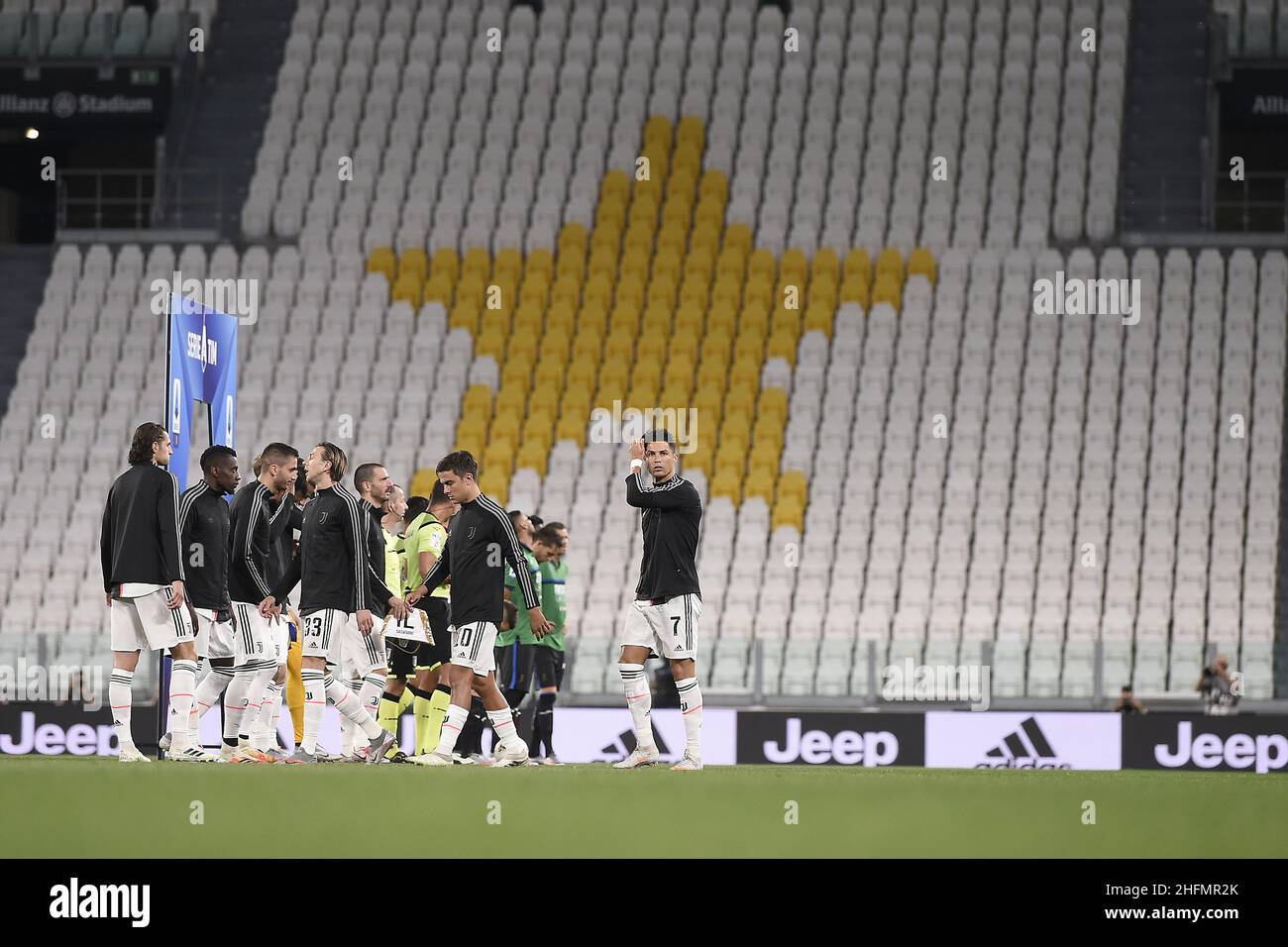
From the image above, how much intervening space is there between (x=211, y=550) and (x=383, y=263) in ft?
53.5

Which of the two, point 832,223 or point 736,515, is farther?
point 832,223

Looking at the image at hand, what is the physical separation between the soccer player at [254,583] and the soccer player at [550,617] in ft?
10.1

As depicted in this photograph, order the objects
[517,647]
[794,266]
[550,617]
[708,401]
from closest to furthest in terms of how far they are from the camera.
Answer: [517,647]
[550,617]
[708,401]
[794,266]

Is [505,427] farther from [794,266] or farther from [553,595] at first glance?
[553,595]

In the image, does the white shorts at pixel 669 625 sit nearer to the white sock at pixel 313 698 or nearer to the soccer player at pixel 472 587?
the soccer player at pixel 472 587

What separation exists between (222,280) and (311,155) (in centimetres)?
368

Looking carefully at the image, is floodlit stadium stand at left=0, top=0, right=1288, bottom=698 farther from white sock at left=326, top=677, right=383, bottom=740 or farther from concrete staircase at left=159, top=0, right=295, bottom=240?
white sock at left=326, top=677, right=383, bottom=740

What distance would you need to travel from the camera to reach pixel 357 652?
13.1 m

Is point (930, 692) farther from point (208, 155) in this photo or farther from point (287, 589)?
point (208, 155)

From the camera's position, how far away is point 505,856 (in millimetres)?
9422

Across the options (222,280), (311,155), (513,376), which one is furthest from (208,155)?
(513,376)

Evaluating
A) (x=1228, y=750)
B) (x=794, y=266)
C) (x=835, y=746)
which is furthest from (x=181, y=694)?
(x=794, y=266)

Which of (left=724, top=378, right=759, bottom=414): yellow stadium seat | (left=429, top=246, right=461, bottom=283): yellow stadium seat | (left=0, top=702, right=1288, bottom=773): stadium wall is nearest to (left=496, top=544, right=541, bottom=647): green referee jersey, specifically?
(left=0, top=702, right=1288, bottom=773): stadium wall

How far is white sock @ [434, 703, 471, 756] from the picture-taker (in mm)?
12789
